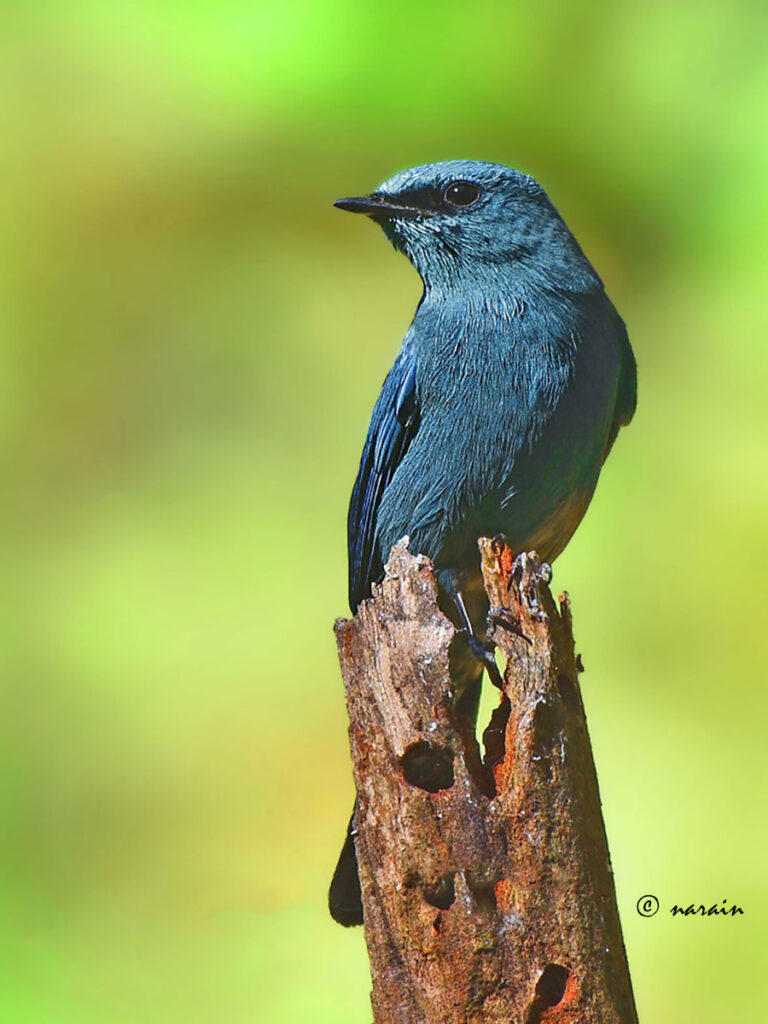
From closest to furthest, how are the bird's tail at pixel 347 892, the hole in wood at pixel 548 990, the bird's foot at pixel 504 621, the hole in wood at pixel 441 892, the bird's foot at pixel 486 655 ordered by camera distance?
the hole in wood at pixel 548 990 → the hole in wood at pixel 441 892 → the bird's foot at pixel 504 621 → the bird's foot at pixel 486 655 → the bird's tail at pixel 347 892

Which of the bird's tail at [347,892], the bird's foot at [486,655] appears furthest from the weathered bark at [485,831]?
the bird's tail at [347,892]

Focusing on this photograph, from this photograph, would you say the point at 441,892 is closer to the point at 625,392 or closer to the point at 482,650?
the point at 482,650

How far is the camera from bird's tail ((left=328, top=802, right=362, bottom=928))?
3803 millimetres

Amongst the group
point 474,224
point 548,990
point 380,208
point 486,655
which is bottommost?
point 548,990

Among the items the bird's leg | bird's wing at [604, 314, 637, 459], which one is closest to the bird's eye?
bird's wing at [604, 314, 637, 459]

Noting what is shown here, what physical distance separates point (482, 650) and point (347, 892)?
907mm

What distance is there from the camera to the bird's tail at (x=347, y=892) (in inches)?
150

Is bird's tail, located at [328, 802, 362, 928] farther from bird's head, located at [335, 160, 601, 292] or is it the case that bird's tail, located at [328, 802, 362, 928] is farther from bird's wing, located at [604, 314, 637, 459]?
bird's head, located at [335, 160, 601, 292]

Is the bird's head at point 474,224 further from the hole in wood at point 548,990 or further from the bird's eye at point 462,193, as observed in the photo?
the hole in wood at point 548,990

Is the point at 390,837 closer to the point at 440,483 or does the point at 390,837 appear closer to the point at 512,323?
the point at 440,483

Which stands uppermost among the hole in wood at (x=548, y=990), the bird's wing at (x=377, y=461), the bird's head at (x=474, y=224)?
the bird's head at (x=474, y=224)

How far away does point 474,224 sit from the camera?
13.1 feet

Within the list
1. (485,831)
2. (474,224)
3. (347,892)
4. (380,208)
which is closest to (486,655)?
(485,831)

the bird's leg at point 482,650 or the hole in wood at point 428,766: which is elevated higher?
the bird's leg at point 482,650
